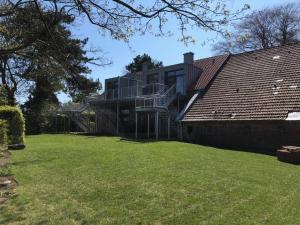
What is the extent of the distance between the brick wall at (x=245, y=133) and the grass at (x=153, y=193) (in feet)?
20.1

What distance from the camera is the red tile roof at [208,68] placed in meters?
26.8

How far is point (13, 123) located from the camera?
19188 mm

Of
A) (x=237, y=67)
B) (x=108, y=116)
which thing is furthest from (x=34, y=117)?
(x=237, y=67)

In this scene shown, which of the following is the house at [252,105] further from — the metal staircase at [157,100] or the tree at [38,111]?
the tree at [38,111]

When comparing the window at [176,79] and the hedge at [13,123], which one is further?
the window at [176,79]

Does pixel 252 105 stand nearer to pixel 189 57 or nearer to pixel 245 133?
pixel 245 133

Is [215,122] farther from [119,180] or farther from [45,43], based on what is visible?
[45,43]

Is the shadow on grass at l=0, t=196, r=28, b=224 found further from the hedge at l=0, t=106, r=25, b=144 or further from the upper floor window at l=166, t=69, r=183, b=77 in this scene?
the upper floor window at l=166, t=69, r=183, b=77

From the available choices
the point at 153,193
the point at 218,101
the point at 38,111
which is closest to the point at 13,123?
the point at 218,101

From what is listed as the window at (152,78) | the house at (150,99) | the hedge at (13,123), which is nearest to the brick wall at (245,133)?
the house at (150,99)

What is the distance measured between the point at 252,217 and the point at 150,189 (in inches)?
101

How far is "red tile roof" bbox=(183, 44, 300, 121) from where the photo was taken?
19938 millimetres

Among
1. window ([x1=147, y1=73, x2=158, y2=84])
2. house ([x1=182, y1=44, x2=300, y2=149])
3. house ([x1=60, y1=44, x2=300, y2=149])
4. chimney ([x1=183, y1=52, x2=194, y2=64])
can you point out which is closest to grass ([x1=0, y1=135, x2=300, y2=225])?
house ([x1=182, y1=44, x2=300, y2=149])

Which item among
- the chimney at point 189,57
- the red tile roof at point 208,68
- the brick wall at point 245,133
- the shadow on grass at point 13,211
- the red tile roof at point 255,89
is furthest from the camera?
the chimney at point 189,57
